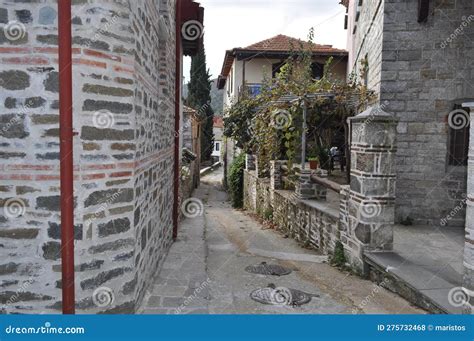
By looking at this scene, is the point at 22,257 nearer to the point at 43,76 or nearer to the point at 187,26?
the point at 43,76

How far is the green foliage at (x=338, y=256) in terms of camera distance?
570 centimetres

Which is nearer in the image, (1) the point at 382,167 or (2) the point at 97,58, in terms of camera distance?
(2) the point at 97,58

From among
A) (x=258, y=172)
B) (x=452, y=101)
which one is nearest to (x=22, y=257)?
(x=452, y=101)

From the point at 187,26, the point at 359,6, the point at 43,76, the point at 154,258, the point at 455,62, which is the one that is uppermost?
the point at 359,6

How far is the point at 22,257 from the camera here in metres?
3.12

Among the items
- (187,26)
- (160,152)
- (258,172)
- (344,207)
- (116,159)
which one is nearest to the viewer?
(116,159)

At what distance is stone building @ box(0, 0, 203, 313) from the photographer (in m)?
3.01

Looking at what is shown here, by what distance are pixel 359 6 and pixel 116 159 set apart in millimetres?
10151

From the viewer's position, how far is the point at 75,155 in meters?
3.06
